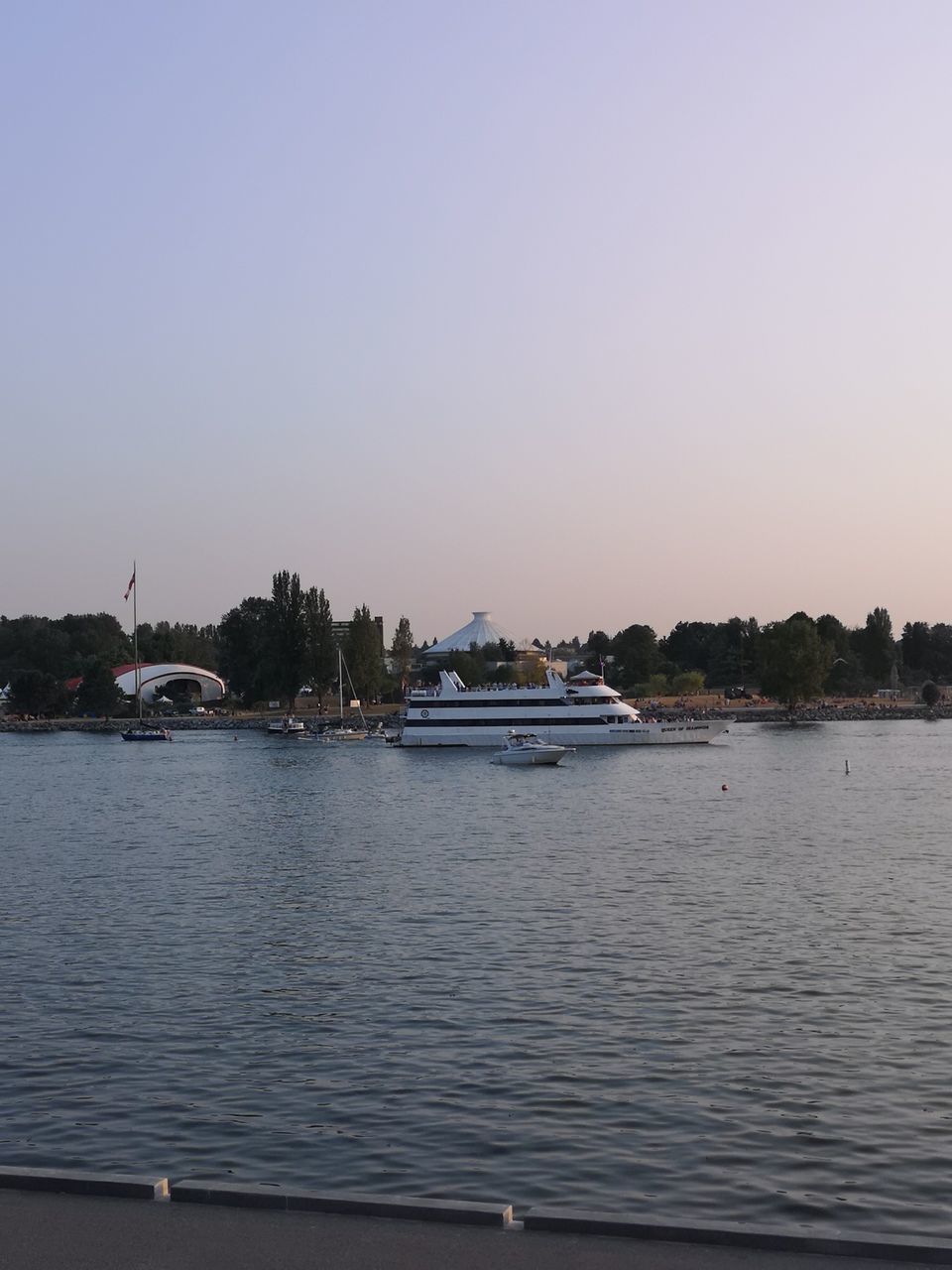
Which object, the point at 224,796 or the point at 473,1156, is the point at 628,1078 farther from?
the point at 224,796

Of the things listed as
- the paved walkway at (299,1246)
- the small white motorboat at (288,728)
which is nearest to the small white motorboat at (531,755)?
the small white motorboat at (288,728)

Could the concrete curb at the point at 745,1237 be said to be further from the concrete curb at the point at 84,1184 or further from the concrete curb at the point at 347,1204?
the concrete curb at the point at 84,1184

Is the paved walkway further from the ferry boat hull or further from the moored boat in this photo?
the moored boat

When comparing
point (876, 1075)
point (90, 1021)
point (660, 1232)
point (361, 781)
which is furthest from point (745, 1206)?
point (361, 781)

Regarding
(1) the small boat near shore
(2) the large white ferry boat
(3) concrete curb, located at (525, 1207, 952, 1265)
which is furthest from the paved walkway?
(1) the small boat near shore

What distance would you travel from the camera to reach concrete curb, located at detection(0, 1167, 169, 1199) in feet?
39.3

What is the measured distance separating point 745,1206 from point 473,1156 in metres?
3.68

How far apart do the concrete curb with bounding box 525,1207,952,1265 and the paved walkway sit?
73 millimetres

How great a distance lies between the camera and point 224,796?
3595 inches

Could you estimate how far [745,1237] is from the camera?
431 inches

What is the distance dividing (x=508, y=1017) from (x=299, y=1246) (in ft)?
46.6

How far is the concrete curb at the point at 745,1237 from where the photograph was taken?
10.6m

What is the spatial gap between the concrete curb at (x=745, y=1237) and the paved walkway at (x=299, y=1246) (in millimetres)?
73

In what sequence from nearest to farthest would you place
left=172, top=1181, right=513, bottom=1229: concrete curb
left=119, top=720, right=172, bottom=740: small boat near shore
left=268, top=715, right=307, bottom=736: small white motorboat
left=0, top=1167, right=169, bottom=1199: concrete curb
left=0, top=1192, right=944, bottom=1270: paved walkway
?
left=0, top=1192, right=944, bottom=1270: paved walkway, left=172, top=1181, right=513, bottom=1229: concrete curb, left=0, top=1167, right=169, bottom=1199: concrete curb, left=119, top=720, right=172, bottom=740: small boat near shore, left=268, top=715, right=307, bottom=736: small white motorboat
